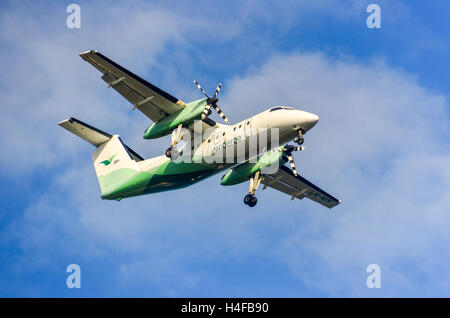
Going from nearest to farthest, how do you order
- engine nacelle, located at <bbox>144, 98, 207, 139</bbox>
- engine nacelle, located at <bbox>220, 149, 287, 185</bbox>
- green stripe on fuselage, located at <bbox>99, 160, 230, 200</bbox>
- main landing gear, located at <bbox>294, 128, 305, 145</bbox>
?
main landing gear, located at <bbox>294, 128, 305, 145</bbox> → engine nacelle, located at <bbox>144, 98, 207, 139</bbox> → green stripe on fuselage, located at <bbox>99, 160, 230, 200</bbox> → engine nacelle, located at <bbox>220, 149, 287, 185</bbox>

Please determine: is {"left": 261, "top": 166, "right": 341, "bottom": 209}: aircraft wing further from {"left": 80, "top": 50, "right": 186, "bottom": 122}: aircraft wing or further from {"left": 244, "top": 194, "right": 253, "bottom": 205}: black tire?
{"left": 80, "top": 50, "right": 186, "bottom": 122}: aircraft wing

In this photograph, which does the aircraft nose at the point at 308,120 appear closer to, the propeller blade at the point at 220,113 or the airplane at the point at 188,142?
the airplane at the point at 188,142

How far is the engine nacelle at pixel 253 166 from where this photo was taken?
2735 centimetres

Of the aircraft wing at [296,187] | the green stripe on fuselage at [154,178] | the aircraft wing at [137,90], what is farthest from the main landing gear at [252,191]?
the aircraft wing at [137,90]

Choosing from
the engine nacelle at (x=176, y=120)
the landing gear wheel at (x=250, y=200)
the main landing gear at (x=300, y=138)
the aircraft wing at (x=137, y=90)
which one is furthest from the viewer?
the landing gear wheel at (x=250, y=200)

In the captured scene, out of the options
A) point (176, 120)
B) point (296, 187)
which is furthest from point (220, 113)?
point (296, 187)

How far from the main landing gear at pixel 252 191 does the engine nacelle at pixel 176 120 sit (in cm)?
390

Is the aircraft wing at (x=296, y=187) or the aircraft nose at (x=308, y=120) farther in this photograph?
the aircraft wing at (x=296, y=187)

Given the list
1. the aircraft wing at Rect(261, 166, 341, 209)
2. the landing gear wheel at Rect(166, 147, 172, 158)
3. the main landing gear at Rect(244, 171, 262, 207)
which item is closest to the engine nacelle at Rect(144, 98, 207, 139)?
the landing gear wheel at Rect(166, 147, 172, 158)

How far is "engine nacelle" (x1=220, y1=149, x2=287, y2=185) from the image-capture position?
27.3 metres

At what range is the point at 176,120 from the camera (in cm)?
2638
